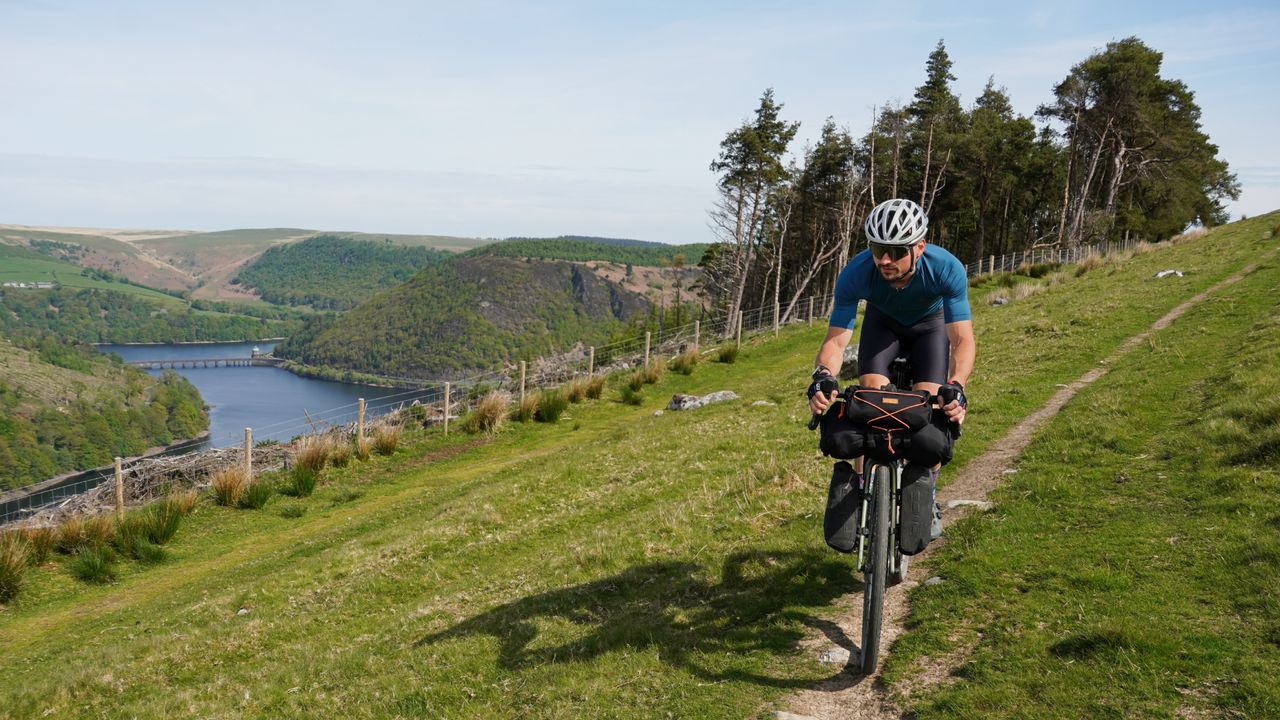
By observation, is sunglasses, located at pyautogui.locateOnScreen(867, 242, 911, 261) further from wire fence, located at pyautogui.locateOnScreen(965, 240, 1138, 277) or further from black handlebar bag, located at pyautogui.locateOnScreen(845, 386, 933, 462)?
wire fence, located at pyautogui.locateOnScreen(965, 240, 1138, 277)

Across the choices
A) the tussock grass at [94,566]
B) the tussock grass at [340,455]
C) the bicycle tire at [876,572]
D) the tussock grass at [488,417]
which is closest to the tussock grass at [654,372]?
the tussock grass at [488,417]

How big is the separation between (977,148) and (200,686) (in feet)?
166

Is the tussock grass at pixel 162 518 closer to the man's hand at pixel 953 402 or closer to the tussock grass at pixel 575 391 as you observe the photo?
the tussock grass at pixel 575 391

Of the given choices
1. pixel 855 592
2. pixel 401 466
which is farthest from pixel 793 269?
pixel 855 592

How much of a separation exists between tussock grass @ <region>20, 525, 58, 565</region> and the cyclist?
14.1 metres

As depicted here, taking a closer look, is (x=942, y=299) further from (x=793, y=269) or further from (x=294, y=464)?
(x=793, y=269)

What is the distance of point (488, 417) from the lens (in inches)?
880

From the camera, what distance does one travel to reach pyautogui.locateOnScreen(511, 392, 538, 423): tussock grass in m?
23.2

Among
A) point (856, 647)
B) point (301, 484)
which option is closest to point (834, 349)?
point (856, 647)

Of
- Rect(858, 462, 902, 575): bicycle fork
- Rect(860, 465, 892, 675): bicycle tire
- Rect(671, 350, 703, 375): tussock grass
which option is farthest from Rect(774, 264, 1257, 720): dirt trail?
Rect(671, 350, 703, 375): tussock grass

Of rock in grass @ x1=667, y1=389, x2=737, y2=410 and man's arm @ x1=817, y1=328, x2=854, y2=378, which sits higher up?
man's arm @ x1=817, y1=328, x2=854, y2=378

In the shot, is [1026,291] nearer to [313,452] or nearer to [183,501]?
[313,452]

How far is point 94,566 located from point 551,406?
1243 cm

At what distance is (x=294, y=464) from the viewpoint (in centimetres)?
1812
